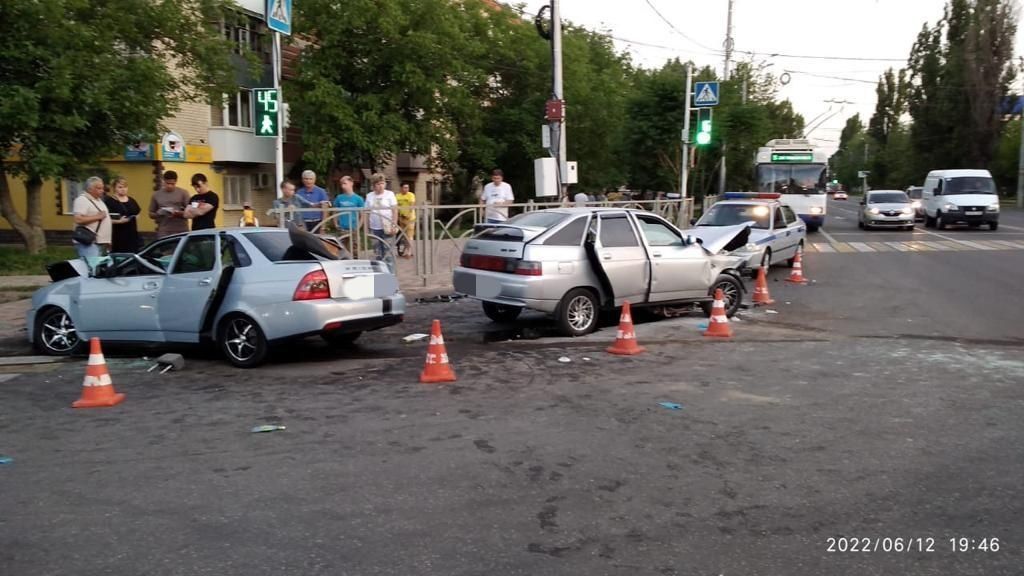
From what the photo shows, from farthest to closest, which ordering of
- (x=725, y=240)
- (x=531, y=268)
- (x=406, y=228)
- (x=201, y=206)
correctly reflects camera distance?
(x=406, y=228) → (x=725, y=240) → (x=201, y=206) → (x=531, y=268)

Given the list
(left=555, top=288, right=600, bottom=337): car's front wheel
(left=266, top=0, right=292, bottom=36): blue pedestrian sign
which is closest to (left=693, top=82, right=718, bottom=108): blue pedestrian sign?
(left=266, top=0, right=292, bottom=36): blue pedestrian sign

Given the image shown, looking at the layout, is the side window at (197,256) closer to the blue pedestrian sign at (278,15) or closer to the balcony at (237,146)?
the blue pedestrian sign at (278,15)

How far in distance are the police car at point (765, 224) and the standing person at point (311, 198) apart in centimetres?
789

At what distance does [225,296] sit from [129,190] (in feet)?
68.1

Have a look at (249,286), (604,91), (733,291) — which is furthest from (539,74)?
(249,286)

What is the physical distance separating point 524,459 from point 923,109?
68.5 metres

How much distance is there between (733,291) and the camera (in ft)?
36.9

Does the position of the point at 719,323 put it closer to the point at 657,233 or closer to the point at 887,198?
the point at 657,233

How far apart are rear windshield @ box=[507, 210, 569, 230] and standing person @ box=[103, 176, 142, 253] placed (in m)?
5.54

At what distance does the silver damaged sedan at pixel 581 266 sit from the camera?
9.30 metres

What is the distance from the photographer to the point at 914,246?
22.8 meters

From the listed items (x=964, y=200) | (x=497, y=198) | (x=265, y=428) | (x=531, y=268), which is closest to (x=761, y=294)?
(x=531, y=268)

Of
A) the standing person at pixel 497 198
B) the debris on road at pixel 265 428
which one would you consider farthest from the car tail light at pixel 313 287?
the standing person at pixel 497 198

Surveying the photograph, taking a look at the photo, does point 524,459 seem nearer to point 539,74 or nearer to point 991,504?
point 991,504
